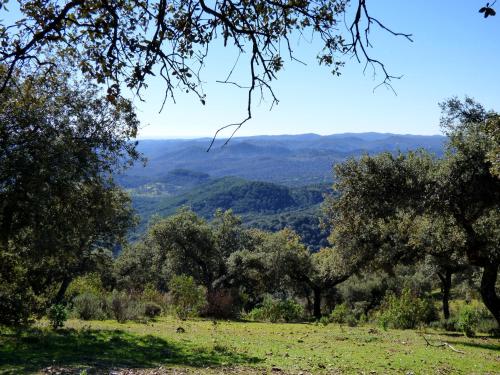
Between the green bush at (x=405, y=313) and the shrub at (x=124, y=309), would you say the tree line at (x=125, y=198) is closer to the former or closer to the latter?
the green bush at (x=405, y=313)

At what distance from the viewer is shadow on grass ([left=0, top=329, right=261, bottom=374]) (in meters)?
9.38

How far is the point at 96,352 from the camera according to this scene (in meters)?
11.0

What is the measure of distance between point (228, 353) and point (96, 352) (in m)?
3.38

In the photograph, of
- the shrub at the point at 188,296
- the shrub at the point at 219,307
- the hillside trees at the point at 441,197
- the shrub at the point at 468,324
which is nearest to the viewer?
the hillside trees at the point at 441,197

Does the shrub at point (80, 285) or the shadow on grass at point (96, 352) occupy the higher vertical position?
the shadow on grass at point (96, 352)

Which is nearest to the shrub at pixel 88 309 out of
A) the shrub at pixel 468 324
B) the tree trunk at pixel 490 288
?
the shrub at pixel 468 324

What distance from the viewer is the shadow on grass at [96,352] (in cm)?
938

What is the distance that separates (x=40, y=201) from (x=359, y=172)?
1113 cm

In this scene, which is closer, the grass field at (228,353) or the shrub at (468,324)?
the grass field at (228,353)

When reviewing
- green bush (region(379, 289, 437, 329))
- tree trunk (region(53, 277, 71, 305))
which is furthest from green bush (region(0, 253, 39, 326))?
green bush (region(379, 289, 437, 329))

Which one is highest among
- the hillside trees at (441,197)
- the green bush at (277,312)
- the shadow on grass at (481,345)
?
the hillside trees at (441,197)

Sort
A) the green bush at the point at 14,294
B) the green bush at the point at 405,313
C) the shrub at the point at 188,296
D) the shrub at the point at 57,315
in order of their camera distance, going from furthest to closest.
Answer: the shrub at the point at 188,296 < the green bush at the point at 405,313 < the shrub at the point at 57,315 < the green bush at the point at 14,294

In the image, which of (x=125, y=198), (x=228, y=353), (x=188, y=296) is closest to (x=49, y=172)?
(x=228, y=353)

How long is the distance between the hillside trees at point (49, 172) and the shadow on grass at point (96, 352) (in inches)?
94.3
